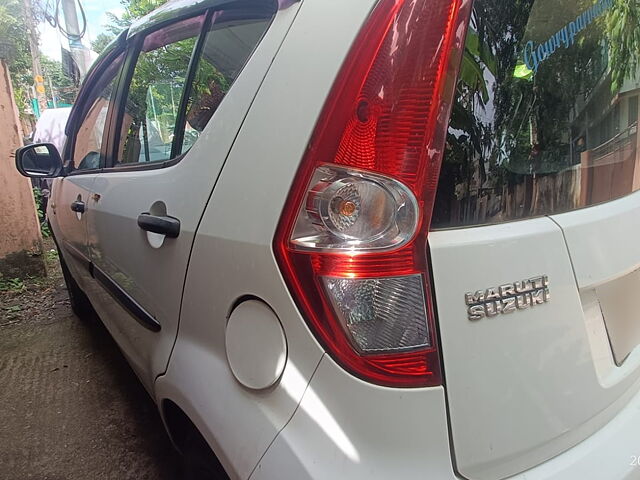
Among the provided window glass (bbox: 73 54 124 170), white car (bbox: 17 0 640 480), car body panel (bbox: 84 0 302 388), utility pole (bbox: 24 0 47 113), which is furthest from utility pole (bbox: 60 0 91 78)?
white car (bbox: 17 0 640 480)

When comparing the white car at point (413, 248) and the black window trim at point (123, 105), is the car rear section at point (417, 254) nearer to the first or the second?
the white car at point (413, 248)

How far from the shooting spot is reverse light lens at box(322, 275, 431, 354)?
0.84m

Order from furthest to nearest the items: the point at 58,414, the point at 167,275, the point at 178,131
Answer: the point at 58,414, the point at 178,131, the point at 167,275

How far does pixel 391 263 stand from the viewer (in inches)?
33.0

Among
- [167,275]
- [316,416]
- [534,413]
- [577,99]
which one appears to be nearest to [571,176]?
[577,99]

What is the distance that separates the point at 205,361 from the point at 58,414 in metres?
1.93

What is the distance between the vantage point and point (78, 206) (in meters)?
2.42

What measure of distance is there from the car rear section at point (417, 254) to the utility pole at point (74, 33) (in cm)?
1035

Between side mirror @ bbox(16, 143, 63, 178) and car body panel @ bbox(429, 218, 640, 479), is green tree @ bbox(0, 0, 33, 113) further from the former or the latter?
car body panel @ bbox(429, 218, 640, 479)

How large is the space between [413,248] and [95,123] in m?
2.50

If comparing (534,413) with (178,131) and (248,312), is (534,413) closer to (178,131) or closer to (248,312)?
(248,312)

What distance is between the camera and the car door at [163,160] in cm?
118

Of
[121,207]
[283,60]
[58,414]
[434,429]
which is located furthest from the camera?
[58,414]

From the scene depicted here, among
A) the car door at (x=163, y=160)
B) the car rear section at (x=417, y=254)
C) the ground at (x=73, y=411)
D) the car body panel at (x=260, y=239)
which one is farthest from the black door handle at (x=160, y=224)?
the ground at (x=73, y=411)
